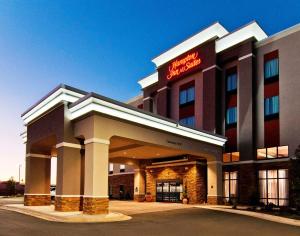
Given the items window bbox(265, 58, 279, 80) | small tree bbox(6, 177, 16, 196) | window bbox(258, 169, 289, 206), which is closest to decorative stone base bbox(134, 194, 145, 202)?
window bbox(258, 169, 289, 206)

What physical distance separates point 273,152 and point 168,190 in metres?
11.8

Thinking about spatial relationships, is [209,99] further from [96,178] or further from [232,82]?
[96,178]

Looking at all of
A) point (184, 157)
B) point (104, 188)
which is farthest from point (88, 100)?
point (184, 157)

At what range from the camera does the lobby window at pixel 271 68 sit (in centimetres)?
3461

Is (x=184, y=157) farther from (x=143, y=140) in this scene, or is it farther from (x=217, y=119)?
(x=143, y=140)

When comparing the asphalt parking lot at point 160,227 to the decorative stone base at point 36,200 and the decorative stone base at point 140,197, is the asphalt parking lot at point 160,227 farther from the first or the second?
the decorative stone base at point 140,197

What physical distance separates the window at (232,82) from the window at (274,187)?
347 inches

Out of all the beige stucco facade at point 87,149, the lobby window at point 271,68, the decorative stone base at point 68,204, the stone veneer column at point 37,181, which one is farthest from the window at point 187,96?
the decorative stone base at point 68,204

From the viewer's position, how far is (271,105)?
34531mm

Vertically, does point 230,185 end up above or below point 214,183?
below

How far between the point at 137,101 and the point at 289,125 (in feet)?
84.9

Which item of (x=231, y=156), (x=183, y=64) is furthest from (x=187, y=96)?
(x=231, y=156)

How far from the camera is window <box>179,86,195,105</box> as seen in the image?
4184 cm

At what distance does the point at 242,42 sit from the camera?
37094mm
